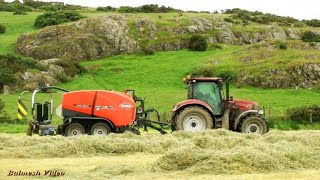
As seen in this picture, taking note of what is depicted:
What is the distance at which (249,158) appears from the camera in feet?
37.1

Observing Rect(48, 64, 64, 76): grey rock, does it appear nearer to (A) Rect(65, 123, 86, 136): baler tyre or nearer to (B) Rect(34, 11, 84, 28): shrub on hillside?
(B) Rect(34, 11, 84, 28): shrub on hillside

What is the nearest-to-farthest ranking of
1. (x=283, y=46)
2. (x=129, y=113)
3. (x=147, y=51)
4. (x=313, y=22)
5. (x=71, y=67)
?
1. (x=129, y=113)
2. (x=71, y=67)
3. (x=283, y=46)
4. (x=147, y=51)
5. (x=313, y=22)

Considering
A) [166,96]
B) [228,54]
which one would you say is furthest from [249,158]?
[228,54]

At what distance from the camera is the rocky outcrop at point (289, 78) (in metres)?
46.4

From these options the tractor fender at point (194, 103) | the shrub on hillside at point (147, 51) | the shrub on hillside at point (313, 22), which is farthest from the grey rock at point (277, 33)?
the tractor fender at point (194, 103)

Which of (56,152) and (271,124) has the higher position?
(56,152)

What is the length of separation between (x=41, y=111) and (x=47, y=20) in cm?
4978

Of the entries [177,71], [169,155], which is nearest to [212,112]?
[169,155]

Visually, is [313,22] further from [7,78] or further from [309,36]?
[7,78]

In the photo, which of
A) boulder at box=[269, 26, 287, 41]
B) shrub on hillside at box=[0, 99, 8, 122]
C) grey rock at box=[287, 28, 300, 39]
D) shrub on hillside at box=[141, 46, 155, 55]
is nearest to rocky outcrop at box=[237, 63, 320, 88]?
shrub on hillside at box=[141, 46, 155, 55]

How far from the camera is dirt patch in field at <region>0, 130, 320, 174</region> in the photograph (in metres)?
11.1

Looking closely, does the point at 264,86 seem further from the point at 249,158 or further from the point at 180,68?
the point at 249,158

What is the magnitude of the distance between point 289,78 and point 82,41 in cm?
2283

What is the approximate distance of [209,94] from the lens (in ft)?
65.3
